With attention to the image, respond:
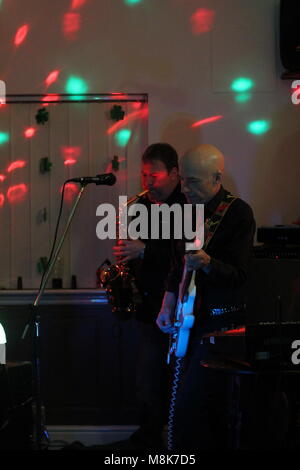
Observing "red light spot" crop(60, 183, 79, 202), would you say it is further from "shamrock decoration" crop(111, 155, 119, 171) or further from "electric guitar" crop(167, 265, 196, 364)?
"electric guitar" crop(167, 265, 196, 364)

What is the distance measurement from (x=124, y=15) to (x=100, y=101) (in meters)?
0.57

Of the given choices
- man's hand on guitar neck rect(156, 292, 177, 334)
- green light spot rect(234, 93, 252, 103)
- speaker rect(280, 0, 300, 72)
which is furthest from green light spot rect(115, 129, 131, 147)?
man's hand on guitar neck rect(156, 292, 177, 334)

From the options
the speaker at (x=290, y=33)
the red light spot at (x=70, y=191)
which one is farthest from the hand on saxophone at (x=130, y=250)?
the speaker at (x=290, y=33)

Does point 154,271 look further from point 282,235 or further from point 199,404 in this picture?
point 199,404

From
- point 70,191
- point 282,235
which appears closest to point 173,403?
point 282,235

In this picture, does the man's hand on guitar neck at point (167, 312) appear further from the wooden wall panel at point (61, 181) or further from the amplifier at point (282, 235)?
the wooden wall panel at point (61, 181)

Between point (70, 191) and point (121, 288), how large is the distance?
0.93 meters

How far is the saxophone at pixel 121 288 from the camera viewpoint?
374 centimetres

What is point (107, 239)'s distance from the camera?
14.3 ft

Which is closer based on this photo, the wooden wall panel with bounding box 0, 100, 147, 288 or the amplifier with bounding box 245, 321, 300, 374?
the amplifier with bounding box 245, 321, 300, 374

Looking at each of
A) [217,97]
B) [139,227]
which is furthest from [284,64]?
[139,227]

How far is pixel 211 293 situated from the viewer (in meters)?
2.91

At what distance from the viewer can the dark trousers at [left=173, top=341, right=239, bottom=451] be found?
111 inches

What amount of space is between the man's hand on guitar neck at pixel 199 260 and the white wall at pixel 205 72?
151cm
